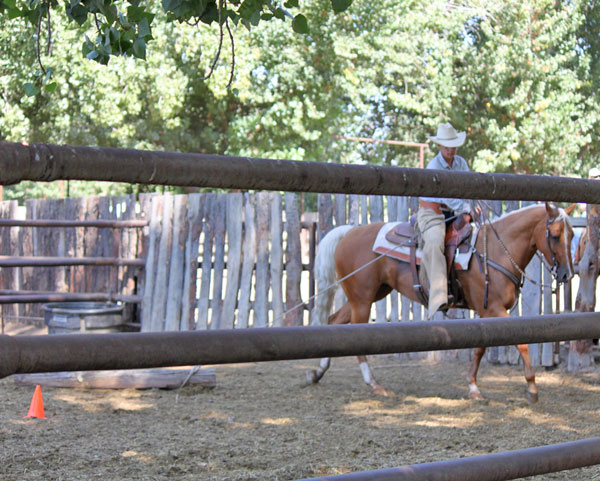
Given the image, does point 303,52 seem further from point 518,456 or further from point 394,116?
point 518,456

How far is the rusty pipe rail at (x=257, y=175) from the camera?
3.85ft

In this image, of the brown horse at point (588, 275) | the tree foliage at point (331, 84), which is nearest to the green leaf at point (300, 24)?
the brown horse at point (588, 275)

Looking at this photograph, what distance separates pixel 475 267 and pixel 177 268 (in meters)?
4.41

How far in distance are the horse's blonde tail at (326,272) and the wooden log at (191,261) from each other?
2.35 metres

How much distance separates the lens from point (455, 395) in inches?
271

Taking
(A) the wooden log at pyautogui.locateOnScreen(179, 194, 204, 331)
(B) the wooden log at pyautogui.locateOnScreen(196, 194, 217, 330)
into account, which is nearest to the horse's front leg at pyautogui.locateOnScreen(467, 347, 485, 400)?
(B) the wooden log at pyautogui.locateOnScreen(196, 194, 217, 330)

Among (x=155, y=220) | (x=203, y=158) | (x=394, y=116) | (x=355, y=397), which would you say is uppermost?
(x=394, y=116)

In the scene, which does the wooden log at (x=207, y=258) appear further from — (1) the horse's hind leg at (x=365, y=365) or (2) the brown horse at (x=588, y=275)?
(2) the brown horse at (x=588, y=275)

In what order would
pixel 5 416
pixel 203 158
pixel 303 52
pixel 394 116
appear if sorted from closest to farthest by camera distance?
pixel 203 158 → pixel 5 416 → pixel 303 52 → pixel 394 116

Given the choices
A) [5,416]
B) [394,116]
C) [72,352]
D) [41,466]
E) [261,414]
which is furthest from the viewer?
[394,116]

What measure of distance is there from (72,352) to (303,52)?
64.7 feet

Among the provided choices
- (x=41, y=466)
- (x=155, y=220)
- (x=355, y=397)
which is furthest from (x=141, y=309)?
(x=41, y=466)

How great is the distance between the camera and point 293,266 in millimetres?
9195

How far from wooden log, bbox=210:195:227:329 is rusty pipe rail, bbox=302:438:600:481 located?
26.6 ft
